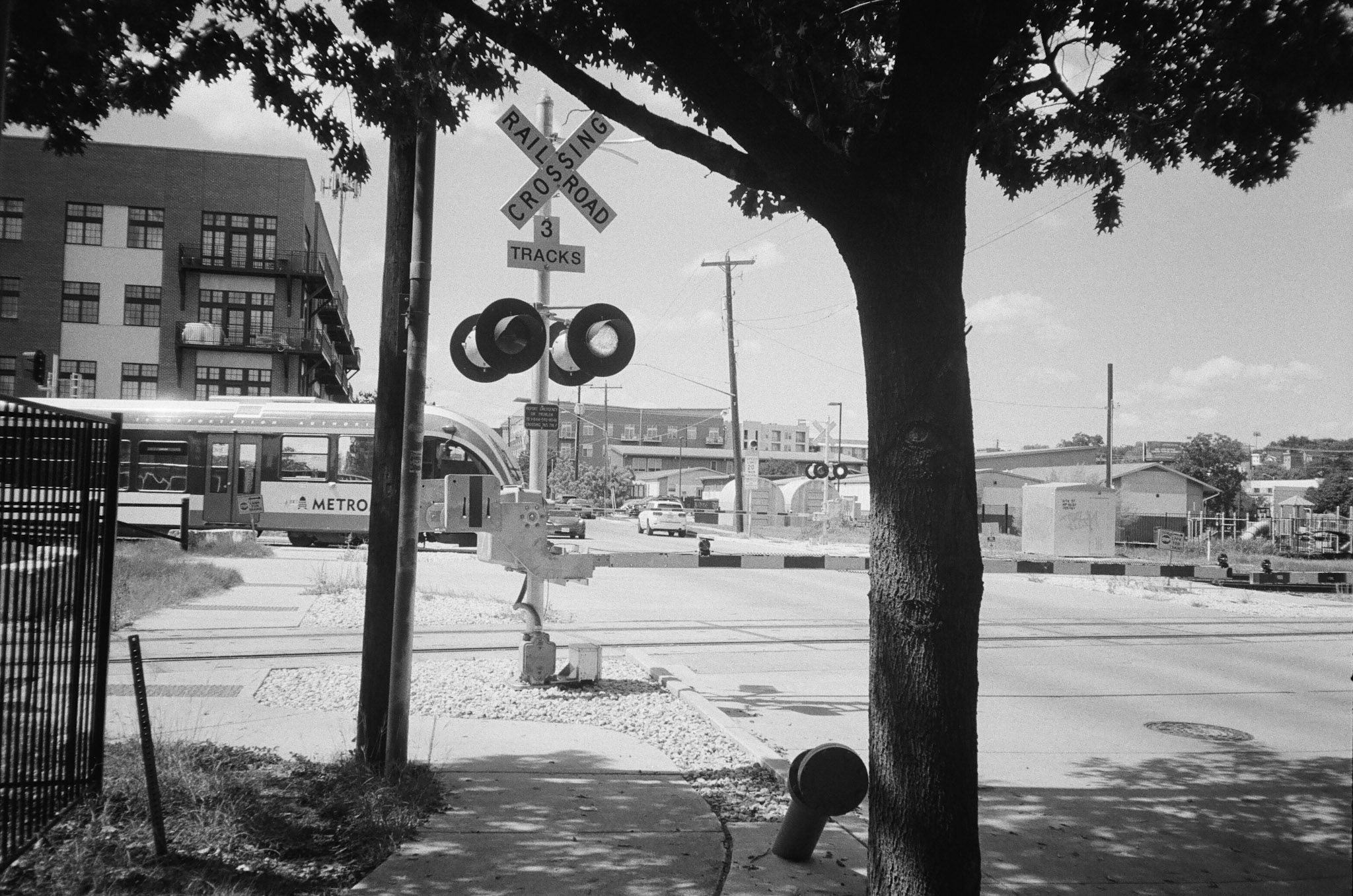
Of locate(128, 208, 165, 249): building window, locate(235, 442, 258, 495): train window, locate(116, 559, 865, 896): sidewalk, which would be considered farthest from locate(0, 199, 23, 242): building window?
locate(116, 559, 865, 896): sidewalk

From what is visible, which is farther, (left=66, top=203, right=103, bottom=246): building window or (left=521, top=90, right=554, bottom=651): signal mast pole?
(left=66, top=203, right=103, bottom=246): building window

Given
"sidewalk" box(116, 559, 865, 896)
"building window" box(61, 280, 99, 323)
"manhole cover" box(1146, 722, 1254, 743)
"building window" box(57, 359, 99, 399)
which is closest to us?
"sidewalk" box(116, 559, 865, 896)

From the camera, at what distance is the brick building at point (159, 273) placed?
43.8 m

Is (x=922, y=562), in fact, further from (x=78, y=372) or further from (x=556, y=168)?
(x=78, y=372)

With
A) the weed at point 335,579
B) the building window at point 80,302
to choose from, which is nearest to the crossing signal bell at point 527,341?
the weed at point 335,579

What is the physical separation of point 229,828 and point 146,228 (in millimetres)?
48536

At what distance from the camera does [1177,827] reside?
557 centimetres

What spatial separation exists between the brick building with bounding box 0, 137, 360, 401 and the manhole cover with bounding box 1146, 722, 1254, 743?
4529 centimetres

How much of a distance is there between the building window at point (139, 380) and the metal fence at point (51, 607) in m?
46.8

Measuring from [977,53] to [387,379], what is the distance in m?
3.52

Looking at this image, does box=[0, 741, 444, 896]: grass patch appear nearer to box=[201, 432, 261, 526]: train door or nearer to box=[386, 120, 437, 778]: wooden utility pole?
box=[386, 120, 437, 778]: wooden utility pole

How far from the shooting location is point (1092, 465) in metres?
72.0

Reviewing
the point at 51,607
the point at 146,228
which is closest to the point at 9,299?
the point at 146,228

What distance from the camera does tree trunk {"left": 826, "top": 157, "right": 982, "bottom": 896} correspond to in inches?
143
